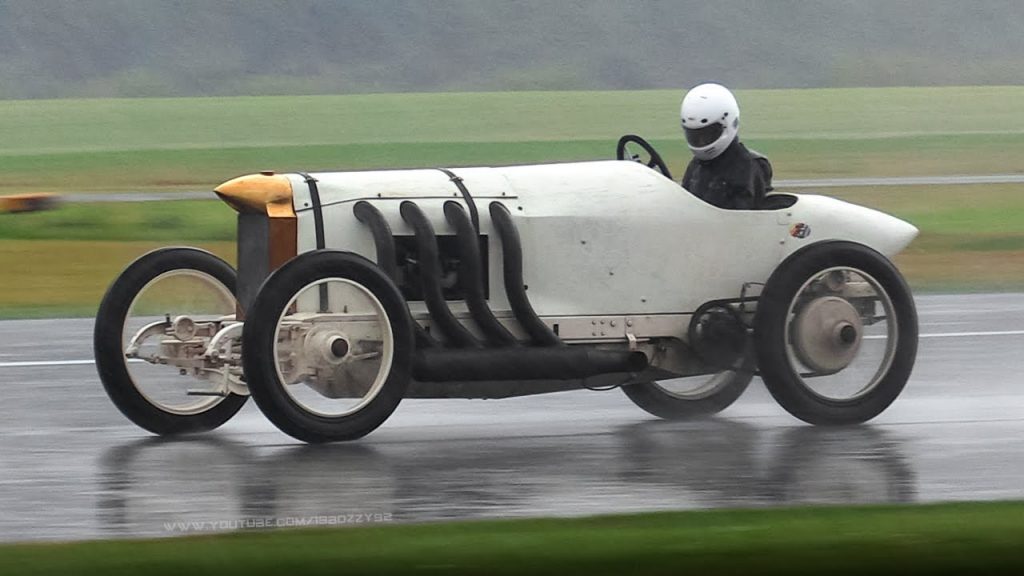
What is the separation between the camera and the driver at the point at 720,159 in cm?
925

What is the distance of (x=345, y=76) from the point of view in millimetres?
71250

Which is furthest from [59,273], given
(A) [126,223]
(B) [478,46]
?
(B) [478,46]

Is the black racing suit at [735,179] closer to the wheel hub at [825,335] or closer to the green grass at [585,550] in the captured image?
the wheel hub at [825,335]

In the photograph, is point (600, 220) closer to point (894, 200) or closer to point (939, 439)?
point (939, 439)

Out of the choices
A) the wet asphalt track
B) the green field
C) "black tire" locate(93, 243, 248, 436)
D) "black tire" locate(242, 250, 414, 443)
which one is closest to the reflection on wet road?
the wet asphalt track

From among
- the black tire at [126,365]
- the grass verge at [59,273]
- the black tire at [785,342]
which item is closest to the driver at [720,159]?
the black tire at [785,342]

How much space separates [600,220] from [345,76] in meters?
63.2

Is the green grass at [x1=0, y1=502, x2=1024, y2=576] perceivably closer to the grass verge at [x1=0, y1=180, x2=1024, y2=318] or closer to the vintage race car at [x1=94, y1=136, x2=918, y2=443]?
the vintage race car at [x1=94, y1=136, x2=918, y2=443]

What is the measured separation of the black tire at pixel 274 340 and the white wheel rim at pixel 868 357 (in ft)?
6.66

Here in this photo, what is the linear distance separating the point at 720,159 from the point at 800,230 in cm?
55

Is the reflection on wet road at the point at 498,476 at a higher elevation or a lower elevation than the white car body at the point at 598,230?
lower

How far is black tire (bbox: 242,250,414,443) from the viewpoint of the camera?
26.5 feet

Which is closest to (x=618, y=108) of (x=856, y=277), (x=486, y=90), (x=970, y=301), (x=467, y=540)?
(x=486, y=90)

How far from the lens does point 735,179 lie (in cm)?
925
